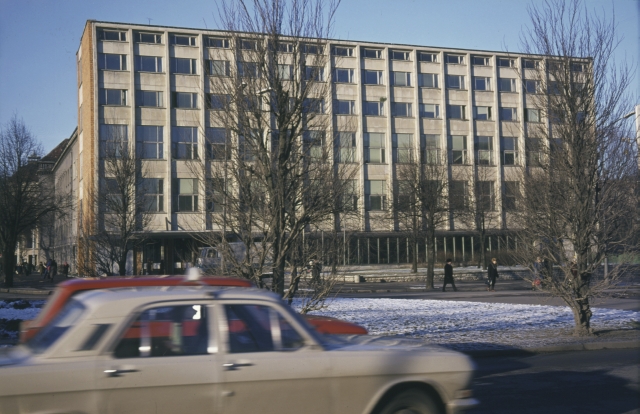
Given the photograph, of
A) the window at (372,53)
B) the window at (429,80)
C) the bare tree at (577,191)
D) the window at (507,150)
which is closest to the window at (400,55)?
the window at (372,53)

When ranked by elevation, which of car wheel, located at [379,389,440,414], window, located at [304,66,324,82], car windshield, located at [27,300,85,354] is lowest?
car wheel, located at [379,389,440,414]

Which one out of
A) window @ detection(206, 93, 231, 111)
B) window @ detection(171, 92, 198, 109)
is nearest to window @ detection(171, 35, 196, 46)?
window @ detection(171, 92, 198, 109)

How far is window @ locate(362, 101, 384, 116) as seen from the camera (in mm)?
59438

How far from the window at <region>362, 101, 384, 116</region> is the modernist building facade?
98mm

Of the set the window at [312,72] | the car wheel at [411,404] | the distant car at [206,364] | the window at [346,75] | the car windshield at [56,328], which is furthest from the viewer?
the window at [346,75]

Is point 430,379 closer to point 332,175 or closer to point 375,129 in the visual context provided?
point 332,175

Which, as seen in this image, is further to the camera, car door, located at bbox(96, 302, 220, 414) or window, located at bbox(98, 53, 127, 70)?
window, located at bbox(98, 53, 127, 70)

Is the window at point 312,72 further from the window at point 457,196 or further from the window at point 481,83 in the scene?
the window at point 481,83

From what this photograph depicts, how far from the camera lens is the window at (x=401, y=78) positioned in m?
60.7

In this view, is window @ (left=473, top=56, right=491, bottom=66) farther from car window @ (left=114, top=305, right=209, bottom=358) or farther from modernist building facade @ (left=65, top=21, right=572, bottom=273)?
car window @ (left=114, top=305, right=209, bottom=358)

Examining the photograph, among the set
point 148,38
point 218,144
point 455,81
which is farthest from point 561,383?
point 455,81

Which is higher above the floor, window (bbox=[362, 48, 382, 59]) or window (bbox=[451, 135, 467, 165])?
window (bbox=[362, 48, 382, 59])

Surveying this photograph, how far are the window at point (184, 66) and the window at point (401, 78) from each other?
18046mm

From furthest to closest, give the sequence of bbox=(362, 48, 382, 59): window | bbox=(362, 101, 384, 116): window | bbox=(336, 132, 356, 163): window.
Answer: bbox=(362, 48, 382, 59): window < bbox=(362, 101, 384, 116): window < bbox=(336, 132, 356, 163): window
